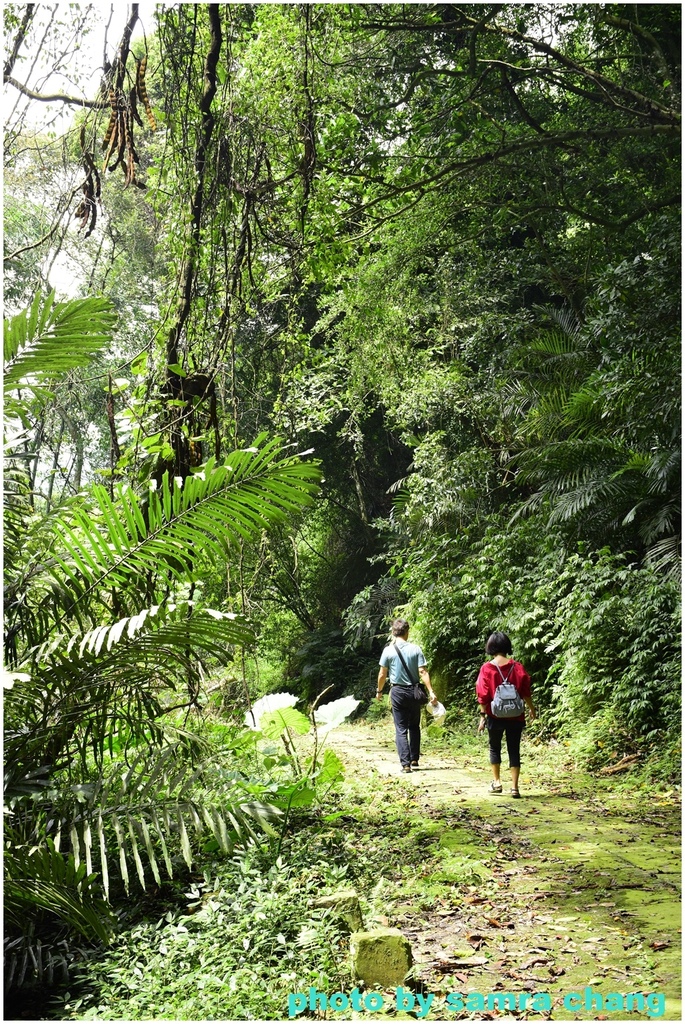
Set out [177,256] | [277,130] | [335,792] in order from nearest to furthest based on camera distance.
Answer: [177,256] < [277,130] < [335,792]

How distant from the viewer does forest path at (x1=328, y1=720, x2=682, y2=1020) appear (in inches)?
110

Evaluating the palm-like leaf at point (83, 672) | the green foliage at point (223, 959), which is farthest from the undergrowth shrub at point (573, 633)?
the palm-like leaf at point (83, 672)

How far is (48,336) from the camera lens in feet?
8.81

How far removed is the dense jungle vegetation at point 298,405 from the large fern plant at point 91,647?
0.05 ft

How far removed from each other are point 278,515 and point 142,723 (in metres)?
1.00

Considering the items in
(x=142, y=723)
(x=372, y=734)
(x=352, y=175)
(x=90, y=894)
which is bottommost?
(x=372, y=734)

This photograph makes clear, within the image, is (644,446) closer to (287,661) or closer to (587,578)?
(587,578)

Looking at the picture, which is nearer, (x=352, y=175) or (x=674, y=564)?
(x=674, y=564)

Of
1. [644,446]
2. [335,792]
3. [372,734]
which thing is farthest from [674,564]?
[372,734]

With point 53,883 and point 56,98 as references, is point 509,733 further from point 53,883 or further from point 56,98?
point 56,98

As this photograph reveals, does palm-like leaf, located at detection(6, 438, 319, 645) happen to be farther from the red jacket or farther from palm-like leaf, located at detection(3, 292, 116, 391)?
the red jacket

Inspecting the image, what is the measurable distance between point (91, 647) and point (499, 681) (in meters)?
3.08

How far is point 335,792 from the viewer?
5207 millimetres
